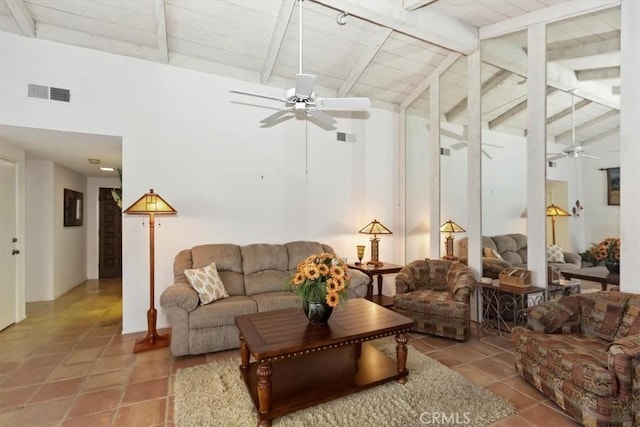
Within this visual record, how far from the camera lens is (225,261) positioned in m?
3.99

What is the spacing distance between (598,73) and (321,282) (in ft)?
11.6

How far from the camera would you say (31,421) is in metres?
2.18

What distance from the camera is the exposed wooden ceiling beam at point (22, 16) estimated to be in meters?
3.08

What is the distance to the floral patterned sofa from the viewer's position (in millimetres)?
1947

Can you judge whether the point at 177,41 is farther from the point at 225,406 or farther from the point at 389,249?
the point at 389,249

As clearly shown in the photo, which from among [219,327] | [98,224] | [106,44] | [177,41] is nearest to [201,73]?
[177,41]

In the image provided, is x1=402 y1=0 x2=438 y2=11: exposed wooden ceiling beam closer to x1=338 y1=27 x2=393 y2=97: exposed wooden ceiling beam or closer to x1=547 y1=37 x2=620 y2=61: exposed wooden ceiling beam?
x1=338 y1=27 x2=393 y2=97: exposed wooden ceiling beam

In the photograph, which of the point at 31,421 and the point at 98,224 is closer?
the point at 31,421

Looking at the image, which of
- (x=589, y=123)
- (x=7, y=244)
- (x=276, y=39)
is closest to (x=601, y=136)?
(x=589, y=123)

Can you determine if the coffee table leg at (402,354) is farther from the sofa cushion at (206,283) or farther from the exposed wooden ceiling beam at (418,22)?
the exposed wooden ceiling beam at (418,22)

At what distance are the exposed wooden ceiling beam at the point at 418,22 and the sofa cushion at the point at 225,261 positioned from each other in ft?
10.1

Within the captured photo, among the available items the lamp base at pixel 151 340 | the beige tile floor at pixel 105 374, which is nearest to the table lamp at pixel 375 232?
the beige tile floor at pixel 105 374

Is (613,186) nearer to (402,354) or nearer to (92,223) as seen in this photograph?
(402,354)

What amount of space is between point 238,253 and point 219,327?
3.67ft
